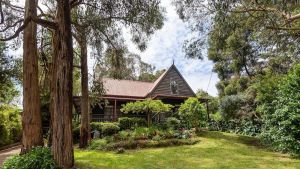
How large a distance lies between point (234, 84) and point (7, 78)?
22467 mm

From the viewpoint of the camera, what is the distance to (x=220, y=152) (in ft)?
45.2

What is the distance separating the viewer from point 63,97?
8992 millimetres

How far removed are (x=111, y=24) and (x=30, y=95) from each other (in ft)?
14.3

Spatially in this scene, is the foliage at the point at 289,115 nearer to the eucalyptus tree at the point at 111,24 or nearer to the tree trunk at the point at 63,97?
the eucalyptus tree at the point at 111,24

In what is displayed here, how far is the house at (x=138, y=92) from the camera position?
25.4 m

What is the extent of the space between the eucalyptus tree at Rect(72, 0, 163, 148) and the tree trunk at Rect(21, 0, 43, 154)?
1842 millimetres

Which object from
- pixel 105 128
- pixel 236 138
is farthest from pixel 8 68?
pixel 236 138

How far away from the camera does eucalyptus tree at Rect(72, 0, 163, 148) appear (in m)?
10.8

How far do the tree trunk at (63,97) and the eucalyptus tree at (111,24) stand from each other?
208 cm

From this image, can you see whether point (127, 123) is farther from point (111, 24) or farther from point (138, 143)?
point (111, 24)

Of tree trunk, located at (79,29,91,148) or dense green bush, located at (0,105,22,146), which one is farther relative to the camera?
dense green bush, located at (0,105,22,146)

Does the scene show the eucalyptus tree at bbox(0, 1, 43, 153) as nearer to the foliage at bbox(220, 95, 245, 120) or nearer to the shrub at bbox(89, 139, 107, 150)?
the shrub at bbox(89, 139, 107, 150)

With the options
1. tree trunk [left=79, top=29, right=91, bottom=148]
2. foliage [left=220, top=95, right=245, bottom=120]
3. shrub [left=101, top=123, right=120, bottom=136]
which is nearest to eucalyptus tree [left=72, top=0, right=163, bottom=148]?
tree trunk [left=79, top=29, right=91, bottom=148]

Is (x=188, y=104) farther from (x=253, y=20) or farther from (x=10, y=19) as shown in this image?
(x=10, y=19)
